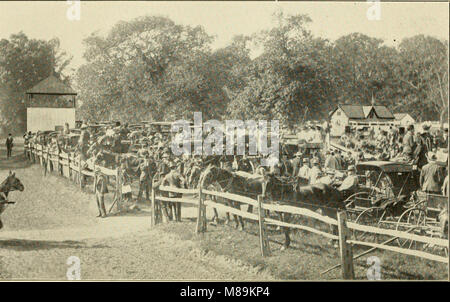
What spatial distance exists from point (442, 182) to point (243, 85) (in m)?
6.24

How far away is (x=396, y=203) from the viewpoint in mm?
10133

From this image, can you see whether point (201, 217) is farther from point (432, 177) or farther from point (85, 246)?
point (432, 177)

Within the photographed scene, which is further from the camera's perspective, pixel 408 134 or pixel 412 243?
pixel 408 134

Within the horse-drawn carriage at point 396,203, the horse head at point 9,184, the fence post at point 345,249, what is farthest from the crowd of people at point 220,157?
the fence post at point 345,249

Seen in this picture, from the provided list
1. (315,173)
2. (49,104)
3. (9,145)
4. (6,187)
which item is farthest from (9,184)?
(315,173)

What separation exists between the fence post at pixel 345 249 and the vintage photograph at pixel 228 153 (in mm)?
29

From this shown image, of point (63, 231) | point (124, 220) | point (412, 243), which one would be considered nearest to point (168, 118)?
point (124, 220)

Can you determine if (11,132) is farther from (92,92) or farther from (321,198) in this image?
(321,198)

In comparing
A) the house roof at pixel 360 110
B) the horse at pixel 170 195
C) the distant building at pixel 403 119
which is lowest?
the horse at pixel 170 195

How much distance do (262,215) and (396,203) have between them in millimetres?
3324

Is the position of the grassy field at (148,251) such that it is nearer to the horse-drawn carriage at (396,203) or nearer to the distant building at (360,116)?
the horse-drawn carriage at (396,203)

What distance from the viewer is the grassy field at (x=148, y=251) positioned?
29.4 ft

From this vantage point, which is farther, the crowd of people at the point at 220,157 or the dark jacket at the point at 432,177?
the crowd of people at the point at 220,157

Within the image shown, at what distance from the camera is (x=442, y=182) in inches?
378
